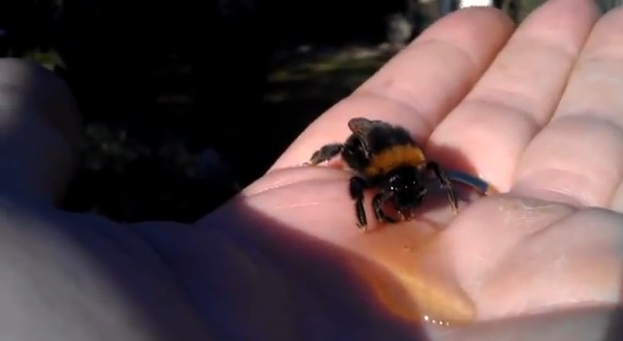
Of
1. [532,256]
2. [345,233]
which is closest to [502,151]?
[345,233]

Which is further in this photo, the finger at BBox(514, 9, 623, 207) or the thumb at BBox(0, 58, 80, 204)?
the finger at BBox(514, 9, 623, 207)

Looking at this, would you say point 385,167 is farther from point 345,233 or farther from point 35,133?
point 35,133

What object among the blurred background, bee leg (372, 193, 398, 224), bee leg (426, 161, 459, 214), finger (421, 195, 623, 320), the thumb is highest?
the thumb

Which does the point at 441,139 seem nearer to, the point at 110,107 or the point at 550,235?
the point at 550,235

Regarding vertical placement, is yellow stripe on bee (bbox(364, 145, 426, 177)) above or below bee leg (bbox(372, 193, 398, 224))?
above

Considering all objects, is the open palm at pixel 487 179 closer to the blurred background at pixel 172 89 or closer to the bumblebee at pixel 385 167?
the bumblebee at pixel 385 167

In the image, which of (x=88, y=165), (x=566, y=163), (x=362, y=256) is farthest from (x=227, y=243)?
(x=88, y=165)

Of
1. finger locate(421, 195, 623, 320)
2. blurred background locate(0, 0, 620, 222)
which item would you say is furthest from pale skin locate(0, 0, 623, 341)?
blurred background locate(0, 0, 620, 222)

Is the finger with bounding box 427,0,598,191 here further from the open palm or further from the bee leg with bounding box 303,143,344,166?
the bee leg with bounding box 303,143,344,166
